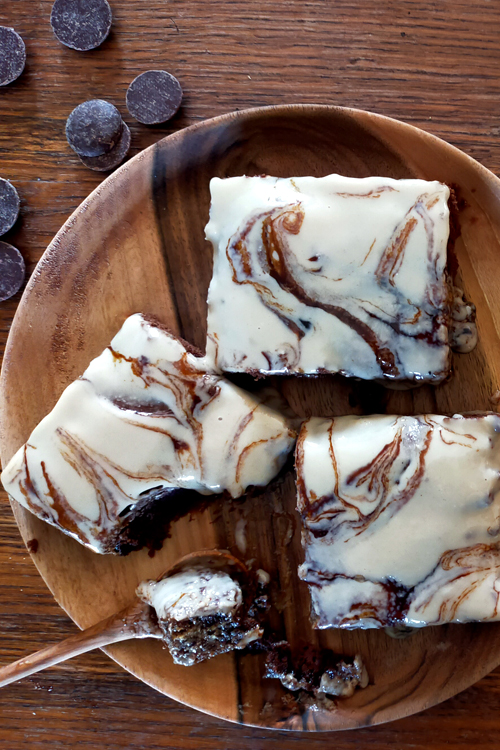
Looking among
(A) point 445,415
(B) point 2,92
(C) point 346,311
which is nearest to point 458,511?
(A) point 445,415

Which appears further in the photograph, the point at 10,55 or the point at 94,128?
the point at 10,55

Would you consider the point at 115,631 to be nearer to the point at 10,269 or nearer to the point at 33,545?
the point at 33,545

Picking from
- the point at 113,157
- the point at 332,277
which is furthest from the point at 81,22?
the point at 332,277

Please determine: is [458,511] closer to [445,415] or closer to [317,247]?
[445,415]

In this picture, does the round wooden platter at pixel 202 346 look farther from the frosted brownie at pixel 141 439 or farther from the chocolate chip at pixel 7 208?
the chocolate chip at pixel 7 208

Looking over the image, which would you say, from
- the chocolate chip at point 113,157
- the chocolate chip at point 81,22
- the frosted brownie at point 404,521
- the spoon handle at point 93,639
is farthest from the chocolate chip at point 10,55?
the spoon handle at point 93,639

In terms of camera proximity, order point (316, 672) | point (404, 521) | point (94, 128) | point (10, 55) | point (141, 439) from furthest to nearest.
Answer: point (10, 55) < point (94, 128) < point (316, 672) < point (141, 439) < point (404, 521)
